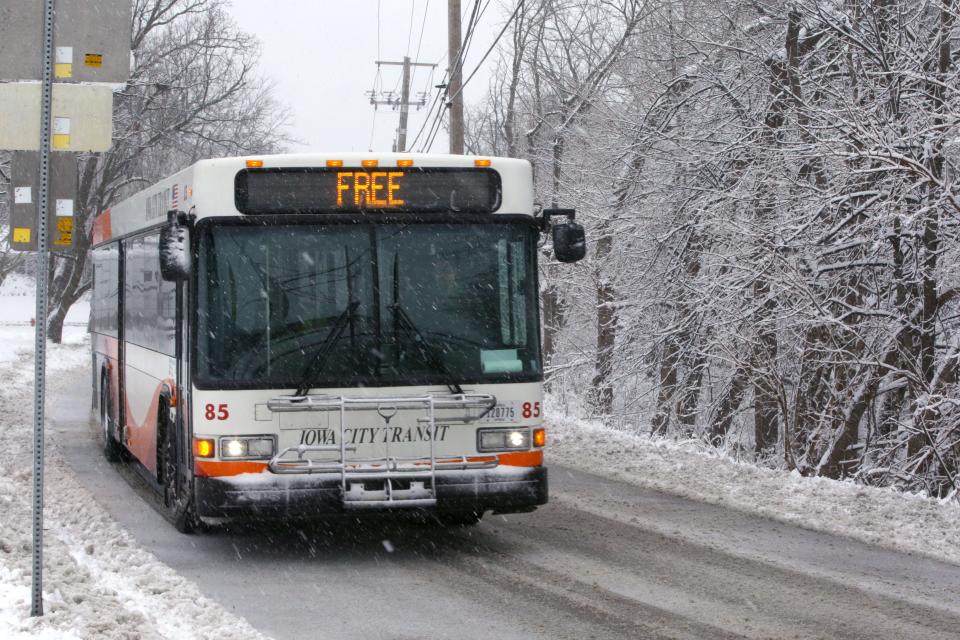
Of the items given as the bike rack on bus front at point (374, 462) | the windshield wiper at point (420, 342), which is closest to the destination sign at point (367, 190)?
the windshield wiper at point (420, 342)

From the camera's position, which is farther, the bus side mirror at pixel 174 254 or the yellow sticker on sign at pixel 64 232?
the bus side mirror at pixel 174 254

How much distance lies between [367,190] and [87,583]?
3246 millimetres

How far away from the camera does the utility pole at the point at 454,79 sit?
21.4 metres

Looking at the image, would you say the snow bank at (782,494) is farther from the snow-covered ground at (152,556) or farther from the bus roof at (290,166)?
the bus roof at (290,166)

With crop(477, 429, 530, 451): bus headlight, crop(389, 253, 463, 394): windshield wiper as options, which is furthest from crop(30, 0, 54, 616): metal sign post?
crop(477, 429, 530, 451): bus headlight

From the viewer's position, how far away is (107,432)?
1481 cm

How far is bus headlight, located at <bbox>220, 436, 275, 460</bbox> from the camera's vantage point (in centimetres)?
832

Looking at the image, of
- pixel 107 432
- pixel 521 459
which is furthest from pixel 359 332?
pixel 107 432

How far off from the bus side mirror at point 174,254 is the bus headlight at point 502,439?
89.8 inches

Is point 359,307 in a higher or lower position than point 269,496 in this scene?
Answer: higher

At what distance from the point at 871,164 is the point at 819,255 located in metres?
1.52

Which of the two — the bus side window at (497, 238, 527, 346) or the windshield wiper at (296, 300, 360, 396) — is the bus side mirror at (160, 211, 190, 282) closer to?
the windshield wiper at (296, 300, 360, 396)

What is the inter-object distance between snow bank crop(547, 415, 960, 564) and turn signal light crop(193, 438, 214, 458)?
4721 millimetres

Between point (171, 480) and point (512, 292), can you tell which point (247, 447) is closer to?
point (171, 480)
